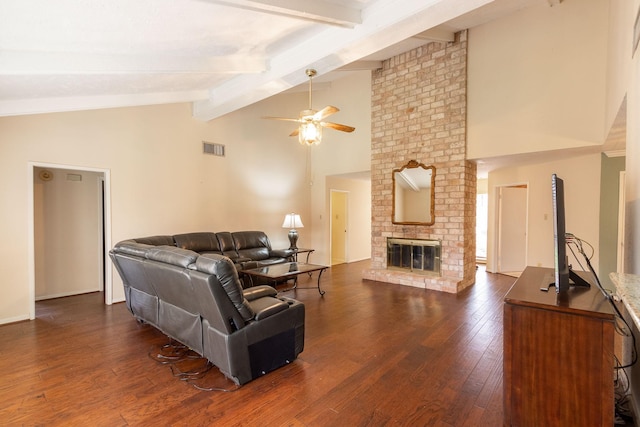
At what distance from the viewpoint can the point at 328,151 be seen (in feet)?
24.1

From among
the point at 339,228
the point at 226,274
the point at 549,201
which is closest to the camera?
the point at 226,274

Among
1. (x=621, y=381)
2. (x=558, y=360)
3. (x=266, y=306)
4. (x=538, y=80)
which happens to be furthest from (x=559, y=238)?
(x=538, y=80)

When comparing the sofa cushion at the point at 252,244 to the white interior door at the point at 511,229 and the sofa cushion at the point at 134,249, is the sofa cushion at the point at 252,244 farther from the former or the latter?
the white interior door at the point at 511,229

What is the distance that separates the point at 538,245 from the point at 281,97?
20.7ft

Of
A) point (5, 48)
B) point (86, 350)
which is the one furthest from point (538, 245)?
point (5, 48)

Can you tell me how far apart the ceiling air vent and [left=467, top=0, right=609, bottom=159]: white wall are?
4.68 metres

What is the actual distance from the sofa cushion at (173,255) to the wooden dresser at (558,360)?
7.34ft

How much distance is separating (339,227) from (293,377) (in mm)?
5994

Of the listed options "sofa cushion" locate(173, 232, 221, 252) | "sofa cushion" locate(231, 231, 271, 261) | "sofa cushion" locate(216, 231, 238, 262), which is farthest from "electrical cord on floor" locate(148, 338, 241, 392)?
"sofa cushion" locate(231, 231, 271, 261)

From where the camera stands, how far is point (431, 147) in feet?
17.7

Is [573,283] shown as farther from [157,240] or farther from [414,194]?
[157,240]

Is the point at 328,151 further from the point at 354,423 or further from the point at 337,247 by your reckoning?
the point at 354,423

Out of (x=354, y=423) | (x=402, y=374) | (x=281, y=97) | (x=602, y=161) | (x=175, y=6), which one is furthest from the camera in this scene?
(x=281, y=97)

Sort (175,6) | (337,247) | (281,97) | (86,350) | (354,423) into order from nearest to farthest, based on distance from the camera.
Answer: (354,423) → (175,6) → (86,350) → (281,97) → (337,247)
